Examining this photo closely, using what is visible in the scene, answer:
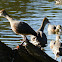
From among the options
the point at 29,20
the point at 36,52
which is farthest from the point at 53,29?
the point at 36,52

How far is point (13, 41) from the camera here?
12625 millimetres

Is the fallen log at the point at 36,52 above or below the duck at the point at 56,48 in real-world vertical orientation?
above

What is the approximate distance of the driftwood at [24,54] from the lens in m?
5.19

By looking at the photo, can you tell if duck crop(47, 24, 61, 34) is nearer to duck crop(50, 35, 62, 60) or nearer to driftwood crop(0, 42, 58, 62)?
duck crop(50, 35, 62, 60)

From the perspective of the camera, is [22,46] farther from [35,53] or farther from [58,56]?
[58,56]

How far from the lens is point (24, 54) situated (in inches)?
209

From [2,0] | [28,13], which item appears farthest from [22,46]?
[2,0]

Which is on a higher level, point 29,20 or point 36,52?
point 36,52

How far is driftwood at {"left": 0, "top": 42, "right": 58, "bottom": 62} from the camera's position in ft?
17.0

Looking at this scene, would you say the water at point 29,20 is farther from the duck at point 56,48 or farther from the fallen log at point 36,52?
the fallen log at point 36,52

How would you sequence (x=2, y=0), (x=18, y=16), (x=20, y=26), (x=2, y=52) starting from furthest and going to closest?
(x=2, y=0) < (x=18, y=16) < (x=20, y=26) < (x=2, y=52)

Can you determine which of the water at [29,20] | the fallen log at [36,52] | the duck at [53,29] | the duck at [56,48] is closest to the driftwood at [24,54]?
the fallen log at [36,52]

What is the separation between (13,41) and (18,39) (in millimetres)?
464

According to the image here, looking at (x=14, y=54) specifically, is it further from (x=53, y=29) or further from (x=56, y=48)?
(x=53, y=29)
